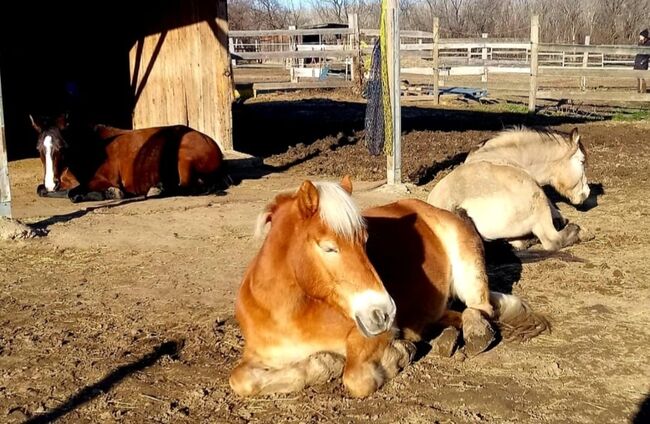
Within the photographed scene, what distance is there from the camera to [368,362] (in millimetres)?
3887

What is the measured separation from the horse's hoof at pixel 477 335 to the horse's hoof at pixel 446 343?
0.23 feet

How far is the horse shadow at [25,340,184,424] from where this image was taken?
3.67 metres

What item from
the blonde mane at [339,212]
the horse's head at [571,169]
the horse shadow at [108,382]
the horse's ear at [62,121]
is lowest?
the horse shadow at [108,382]

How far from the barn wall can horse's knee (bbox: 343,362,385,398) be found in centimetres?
921

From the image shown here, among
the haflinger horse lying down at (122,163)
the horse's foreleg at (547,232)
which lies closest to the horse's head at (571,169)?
the horse's foreleg at (547,232)

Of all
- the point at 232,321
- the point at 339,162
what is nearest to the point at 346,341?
the point at 232,321

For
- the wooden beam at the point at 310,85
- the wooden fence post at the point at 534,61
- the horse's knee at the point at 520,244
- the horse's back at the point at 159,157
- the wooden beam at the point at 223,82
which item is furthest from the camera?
the wooden beam at the point at 310,85

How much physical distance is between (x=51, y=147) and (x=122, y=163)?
0.94m

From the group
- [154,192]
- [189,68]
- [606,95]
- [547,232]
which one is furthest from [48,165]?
[606,95]

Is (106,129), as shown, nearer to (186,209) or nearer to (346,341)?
(186,209)

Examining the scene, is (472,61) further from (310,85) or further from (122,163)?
(122,163)

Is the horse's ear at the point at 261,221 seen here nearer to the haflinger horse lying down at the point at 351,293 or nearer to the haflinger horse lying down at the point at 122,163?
the haflinger horse lying down at the point at 351,293

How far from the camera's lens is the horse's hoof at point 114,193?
9391 millimetres

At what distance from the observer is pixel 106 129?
33.1ft
